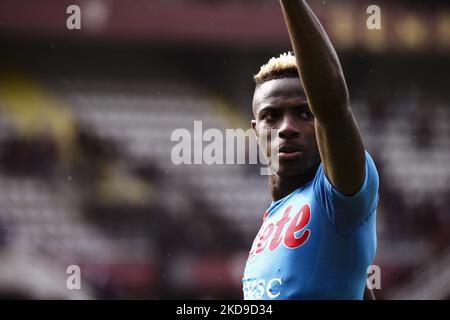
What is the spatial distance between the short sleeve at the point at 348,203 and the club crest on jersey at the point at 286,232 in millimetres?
88

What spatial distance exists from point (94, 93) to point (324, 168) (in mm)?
8563

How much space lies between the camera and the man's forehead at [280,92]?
2.15 m

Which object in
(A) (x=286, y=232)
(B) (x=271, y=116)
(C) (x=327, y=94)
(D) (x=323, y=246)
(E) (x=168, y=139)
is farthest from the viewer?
(E) (x=168, y=139)

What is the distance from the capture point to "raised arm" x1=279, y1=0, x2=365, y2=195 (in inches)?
66.8

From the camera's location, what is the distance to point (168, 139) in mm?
9758

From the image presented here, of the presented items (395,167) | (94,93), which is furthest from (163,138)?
(395,167)

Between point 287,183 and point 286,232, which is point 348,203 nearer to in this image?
point 286,232

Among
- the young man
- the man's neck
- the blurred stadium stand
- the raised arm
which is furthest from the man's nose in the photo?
the blurred stadium stand

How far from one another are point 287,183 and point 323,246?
33 cm

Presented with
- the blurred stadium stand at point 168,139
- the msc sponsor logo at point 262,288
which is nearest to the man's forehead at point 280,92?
the msc sponsor logo at point 262,288

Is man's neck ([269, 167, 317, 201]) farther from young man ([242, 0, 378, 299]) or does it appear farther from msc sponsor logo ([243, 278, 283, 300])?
msc sponsor logo ([243, 278, 283, 300])

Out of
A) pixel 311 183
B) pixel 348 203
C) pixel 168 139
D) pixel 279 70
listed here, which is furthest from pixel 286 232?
pixel 168 139
